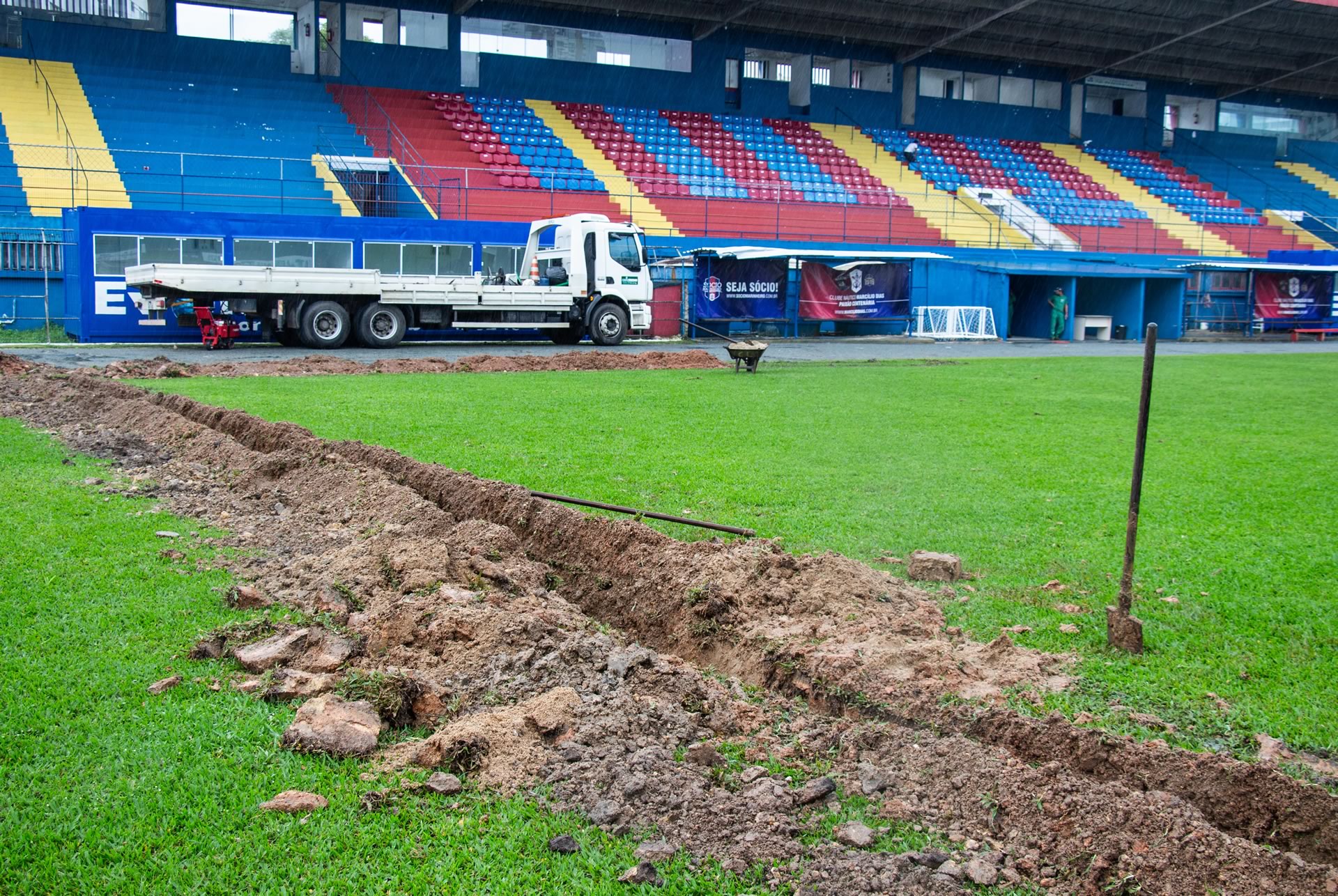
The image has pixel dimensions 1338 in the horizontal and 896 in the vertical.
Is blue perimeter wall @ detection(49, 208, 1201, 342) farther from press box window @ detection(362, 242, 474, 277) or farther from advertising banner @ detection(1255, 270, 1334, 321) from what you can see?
advertising banner @ detection(1255, 270, 1334, 321)

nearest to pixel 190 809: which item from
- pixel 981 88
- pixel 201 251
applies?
pixel 201 251

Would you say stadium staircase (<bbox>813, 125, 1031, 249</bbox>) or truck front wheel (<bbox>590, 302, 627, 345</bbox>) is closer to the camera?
truck front wheel (<bbox>590, 302, 627, 345</bbox>)

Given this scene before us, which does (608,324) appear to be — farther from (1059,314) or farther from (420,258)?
(1059,314)

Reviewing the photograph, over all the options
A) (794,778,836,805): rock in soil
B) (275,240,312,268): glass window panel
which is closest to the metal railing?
(275,240,312,268): glass window panel

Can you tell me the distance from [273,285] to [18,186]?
832 centimetres

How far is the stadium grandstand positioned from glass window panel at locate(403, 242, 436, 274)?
0.45 feet

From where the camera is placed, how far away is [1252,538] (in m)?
6.32

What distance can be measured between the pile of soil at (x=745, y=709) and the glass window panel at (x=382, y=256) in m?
20.9

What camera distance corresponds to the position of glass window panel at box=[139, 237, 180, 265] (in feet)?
78.2

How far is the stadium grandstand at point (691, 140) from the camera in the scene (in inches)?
1042

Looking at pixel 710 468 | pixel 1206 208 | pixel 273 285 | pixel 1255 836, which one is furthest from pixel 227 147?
pixel 1206 208

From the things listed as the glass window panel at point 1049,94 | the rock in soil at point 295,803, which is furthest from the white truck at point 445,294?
the glass window panel at point 1049,94

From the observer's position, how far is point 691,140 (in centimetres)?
3803

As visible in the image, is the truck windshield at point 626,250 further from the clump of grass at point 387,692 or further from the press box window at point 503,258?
the clump of grass at point 387,692
